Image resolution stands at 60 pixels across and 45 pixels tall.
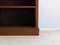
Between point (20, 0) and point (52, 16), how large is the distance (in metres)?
0.67

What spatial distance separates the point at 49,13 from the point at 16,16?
0.63 meters

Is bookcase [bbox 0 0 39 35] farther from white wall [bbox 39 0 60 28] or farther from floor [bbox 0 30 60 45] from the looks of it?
floor [bbox 0 30 60 45]

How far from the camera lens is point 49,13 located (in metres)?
2.30

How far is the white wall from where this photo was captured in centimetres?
227

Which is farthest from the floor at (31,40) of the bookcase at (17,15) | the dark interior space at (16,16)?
the dark interior space at (16,16)

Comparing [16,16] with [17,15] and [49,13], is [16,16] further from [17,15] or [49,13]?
[49,13]

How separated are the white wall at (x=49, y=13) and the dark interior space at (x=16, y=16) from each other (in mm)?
177

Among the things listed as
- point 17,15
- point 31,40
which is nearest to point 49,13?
point 17,15

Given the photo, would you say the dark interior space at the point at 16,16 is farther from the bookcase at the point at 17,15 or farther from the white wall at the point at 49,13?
the white wall at the point at 49,13

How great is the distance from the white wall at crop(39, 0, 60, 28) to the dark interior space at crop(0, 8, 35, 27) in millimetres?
177

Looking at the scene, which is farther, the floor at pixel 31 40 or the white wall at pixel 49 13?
the white wall at pixel 49 13

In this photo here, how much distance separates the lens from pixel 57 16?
2316 millimetres

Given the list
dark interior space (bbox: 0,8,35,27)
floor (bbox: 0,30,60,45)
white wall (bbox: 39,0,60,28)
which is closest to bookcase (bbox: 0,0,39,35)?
dark interior space (bbox: 0,8,35,27)

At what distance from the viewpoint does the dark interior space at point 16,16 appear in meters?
2.34
